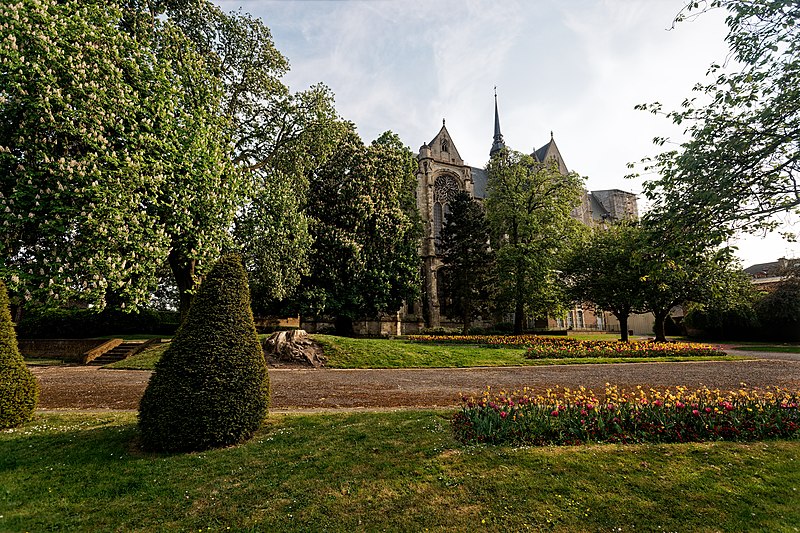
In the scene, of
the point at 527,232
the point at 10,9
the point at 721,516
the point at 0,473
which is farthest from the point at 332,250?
the point at 721,516

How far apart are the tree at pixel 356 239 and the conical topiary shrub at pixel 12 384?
16925 mm

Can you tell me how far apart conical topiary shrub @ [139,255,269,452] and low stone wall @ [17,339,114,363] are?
17.5 meters

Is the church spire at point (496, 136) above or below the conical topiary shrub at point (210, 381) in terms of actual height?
above

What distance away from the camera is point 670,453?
17.4 feet

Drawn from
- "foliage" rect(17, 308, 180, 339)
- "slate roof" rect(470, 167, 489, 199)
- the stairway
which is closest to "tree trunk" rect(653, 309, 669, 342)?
"slate roof" rect(470, 167, 489, 199)

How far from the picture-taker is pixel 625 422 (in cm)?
621

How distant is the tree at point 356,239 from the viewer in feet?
85.6

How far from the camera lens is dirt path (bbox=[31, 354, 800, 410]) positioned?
9234 mm

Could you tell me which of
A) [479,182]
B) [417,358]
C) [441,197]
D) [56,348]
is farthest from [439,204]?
[56,348]

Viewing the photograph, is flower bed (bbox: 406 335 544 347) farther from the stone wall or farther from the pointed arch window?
the pointed arch window

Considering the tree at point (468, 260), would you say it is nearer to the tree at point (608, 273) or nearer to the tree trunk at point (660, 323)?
the tree at point (608, 273)

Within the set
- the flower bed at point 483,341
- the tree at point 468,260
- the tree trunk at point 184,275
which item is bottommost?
the flower bed at point 483,341

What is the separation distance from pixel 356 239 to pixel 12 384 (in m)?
20.8

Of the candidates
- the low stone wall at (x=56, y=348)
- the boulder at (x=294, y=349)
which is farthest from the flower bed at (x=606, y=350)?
the low stone wall at (x=56, y=348)
